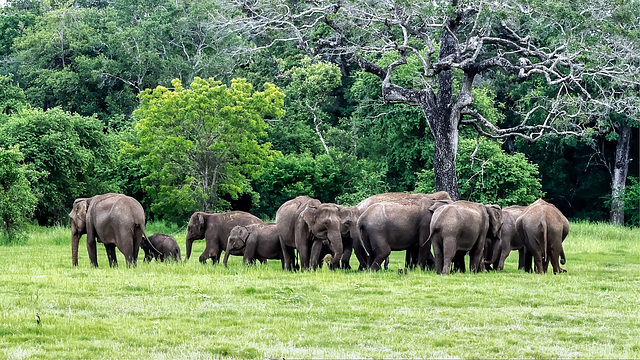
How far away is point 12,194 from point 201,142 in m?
10.4

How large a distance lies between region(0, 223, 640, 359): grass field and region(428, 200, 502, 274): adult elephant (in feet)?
2.17

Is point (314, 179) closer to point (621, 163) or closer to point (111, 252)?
point (621, 163)

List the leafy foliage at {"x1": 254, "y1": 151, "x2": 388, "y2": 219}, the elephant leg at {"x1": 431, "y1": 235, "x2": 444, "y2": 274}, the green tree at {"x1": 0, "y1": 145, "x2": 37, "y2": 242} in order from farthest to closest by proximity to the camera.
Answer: the leafy foliage at {"x1": 254, "y1": 151, "x2": 388, "y2": 219}
the green tree at {"x1": 0, "y1": 145, "x2": 37, "y2": 242}
the elephant leg at {"x1": 431, "y1": 235, "x2": 444, "y2": 274}

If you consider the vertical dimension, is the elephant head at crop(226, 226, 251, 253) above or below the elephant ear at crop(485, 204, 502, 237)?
below

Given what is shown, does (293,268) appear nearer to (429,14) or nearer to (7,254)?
(7,254)

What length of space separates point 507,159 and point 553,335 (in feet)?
102

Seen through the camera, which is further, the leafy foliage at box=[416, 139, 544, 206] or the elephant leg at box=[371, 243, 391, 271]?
the leafy foliage at box=[416, 139, 544, 206]

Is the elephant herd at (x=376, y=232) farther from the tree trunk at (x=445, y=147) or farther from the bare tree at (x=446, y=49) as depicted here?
the tree trunk at (x=445, y=147)

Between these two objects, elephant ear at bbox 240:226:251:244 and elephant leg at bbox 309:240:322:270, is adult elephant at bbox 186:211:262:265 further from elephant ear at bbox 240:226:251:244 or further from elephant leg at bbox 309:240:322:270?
elephant leg at bbox 309:240:322:270

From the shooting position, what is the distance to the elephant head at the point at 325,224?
18984 mm

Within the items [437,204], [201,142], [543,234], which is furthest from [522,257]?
[201,142]

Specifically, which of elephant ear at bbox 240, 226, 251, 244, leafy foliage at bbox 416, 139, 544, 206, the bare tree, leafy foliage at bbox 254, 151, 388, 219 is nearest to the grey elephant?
elephant ear at bbox 240, 226, 251, 244

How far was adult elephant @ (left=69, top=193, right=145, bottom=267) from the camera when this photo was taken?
19.7 metres

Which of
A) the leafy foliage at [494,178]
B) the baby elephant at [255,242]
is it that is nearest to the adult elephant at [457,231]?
the baby elephant at [255,242]
